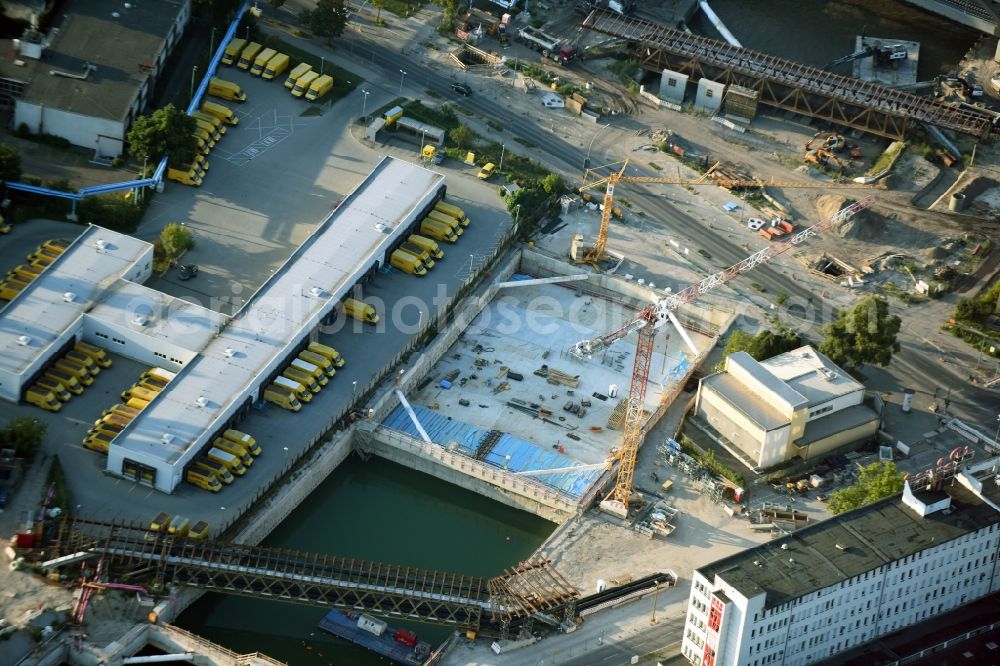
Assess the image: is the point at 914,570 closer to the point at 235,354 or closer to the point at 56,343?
the point at 235,354

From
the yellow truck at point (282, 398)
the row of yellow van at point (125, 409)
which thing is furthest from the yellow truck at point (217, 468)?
the yellow truck at point (282, 398)

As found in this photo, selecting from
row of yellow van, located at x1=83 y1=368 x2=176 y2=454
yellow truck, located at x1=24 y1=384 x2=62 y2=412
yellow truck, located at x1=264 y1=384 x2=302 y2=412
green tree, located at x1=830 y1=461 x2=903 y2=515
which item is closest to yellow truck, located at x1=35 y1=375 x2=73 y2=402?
yellow truck, located at x1=24 y1=384 x2=62 y2=412

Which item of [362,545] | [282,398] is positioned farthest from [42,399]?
[362,545]

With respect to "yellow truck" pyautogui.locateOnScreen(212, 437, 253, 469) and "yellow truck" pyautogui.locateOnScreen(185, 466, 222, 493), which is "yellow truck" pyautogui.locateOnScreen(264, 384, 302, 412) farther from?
"yellow truck" pyautogui.locateOnScreen(185, 466, 222, 493)

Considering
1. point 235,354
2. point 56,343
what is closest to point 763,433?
point 235,354

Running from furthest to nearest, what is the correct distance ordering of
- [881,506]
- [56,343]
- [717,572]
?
[56,343] → [881,506] → [717,572]

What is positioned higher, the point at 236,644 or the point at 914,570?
the point at 914,570
